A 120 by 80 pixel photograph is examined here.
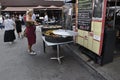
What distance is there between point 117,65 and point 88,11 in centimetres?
200

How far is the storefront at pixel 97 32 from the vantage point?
6.00m

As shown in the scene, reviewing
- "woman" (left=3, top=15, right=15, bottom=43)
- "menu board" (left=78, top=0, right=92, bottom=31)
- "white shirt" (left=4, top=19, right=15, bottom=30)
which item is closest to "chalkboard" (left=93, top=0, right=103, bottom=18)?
"menu board" (left=78, top=0, right=92, bottom=31)

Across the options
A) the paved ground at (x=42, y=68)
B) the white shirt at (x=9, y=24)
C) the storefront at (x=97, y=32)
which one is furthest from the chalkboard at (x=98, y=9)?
the white shirt at (x=9, y=24)

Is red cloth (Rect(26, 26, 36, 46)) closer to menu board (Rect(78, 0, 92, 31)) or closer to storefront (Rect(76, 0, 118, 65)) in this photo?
menu board (Rect(78, 0, 92, 31))

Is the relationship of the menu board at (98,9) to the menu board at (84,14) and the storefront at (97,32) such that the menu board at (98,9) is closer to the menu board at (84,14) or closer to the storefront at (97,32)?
the storefront at (97,32)

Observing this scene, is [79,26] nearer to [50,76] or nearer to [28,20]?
[28,20]

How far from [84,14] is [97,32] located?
134cm

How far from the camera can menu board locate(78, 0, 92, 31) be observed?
6910 mm

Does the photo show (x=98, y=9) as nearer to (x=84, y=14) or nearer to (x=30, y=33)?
(x=84, y=14)

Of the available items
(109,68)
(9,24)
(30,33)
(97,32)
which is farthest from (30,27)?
(109,68)

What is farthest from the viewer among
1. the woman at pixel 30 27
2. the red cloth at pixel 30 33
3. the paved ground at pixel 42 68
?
the red cloth at pixel 30 33

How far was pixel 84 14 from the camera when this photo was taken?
7.38 m

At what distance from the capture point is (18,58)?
7824 mm

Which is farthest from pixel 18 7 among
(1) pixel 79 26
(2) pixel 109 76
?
(2) pixel 109 76
